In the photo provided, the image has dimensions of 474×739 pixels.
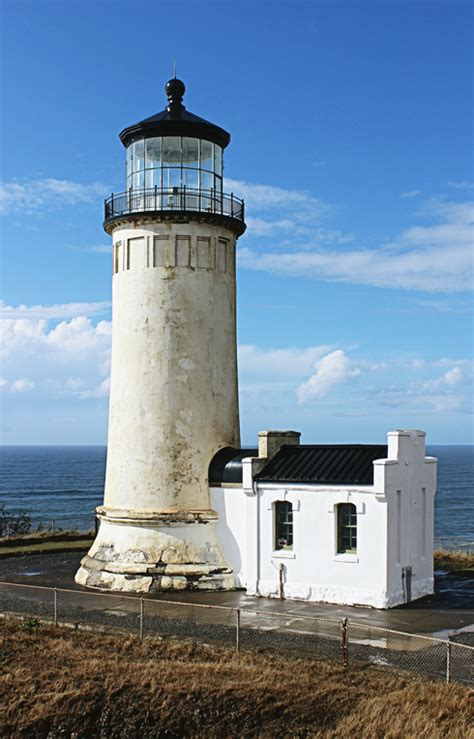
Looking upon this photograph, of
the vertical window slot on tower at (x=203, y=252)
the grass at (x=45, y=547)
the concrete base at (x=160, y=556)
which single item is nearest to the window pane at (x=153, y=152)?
the vertical window slot on tower at (x=203, y=252)

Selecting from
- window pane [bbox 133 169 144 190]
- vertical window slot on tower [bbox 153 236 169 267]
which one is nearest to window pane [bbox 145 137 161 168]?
window pane [bbox 133 169 144 190]

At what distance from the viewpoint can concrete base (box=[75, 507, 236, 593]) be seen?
23.1 metres

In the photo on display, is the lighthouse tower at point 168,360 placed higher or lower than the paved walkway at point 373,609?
higher

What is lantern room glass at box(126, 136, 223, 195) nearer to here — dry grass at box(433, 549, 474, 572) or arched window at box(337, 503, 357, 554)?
arched window at box(337, 503, 357, 554)

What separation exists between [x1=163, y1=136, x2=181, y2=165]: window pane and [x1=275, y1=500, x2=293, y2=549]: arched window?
996 cm

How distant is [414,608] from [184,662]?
7640 millimetres

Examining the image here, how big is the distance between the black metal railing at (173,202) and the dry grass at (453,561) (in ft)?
41.4

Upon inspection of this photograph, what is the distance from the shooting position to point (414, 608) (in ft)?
68.8

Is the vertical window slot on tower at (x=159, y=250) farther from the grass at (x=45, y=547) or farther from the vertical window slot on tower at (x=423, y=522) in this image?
the grass at (x=45, y=547)

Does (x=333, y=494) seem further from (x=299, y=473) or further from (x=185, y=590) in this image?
(x=185, y=590)

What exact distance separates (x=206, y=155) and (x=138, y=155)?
1.93 metres

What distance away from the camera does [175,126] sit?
2439 cm

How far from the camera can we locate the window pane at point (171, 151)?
24688 mm

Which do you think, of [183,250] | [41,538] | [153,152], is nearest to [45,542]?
[41,538]
